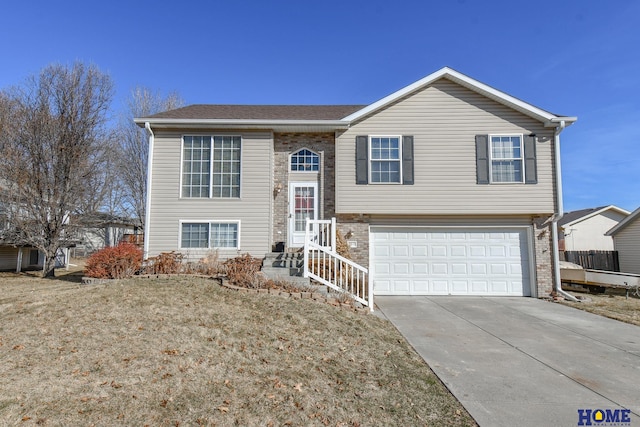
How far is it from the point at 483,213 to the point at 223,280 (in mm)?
8176

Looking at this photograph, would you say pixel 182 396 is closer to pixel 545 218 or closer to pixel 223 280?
pixel 223 280

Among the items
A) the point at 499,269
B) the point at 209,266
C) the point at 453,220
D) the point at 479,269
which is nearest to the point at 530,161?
the point at 453,220

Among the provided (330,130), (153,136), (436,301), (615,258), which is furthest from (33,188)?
(615,258)

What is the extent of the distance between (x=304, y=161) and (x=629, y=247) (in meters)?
16.8

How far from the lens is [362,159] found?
11266mm

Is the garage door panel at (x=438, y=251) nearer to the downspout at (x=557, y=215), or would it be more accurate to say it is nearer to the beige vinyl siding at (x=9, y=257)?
the downspout at (x=557, y=215)

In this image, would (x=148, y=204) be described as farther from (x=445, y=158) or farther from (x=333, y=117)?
(x=445, y=158)

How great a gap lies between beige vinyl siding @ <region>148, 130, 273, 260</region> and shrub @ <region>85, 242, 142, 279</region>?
1027 millimetres

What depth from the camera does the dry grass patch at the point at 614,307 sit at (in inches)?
333

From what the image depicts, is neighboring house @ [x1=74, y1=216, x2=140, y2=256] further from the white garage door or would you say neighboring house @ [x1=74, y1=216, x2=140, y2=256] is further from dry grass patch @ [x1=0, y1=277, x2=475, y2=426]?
the white garage door

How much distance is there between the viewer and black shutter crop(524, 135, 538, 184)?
36.3ft

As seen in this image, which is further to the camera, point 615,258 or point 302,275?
point 615,258

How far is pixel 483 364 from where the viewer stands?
194 inches

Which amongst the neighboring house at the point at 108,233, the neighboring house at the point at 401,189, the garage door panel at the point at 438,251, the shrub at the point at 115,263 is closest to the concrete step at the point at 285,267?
the neighboring house at the point at 401,189
